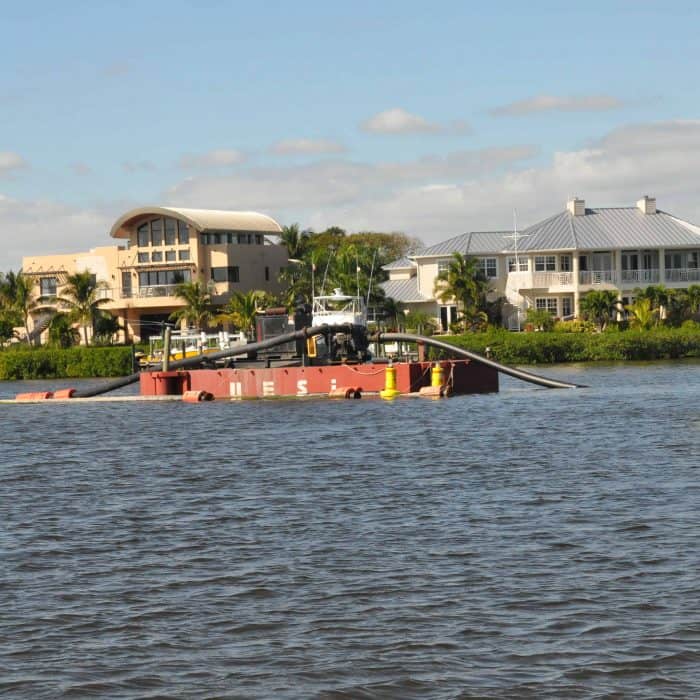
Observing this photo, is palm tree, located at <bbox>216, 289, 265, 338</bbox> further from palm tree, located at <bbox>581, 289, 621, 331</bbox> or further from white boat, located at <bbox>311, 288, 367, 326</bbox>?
white boat, located at <bbox>311, 288, 367, 326</bbox>

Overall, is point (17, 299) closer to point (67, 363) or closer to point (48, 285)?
point (48, 285)

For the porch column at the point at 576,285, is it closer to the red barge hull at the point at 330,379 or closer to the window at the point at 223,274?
the window at the point at 223,274

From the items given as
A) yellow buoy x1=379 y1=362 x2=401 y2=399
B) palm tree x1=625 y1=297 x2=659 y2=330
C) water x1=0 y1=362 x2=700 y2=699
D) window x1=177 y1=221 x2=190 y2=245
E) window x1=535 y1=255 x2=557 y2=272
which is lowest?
water x1=0 y1=362 x2=700 y2=699

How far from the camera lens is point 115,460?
32.1 metres

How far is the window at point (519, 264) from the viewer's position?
8900 cm

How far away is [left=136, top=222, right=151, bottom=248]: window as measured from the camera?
97.8 metres

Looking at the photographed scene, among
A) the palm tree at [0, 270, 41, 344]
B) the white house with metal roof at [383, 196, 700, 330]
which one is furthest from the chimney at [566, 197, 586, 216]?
the palm tree at [0, 270, 41, 344]

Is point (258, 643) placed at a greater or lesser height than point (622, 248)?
lesser

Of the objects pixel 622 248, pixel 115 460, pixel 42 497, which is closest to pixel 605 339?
pixel 622 248

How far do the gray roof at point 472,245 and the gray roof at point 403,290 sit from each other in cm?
240

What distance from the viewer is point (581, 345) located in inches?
2997

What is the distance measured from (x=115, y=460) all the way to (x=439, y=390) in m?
19.3

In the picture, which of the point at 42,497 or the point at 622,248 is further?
the point at 622,248

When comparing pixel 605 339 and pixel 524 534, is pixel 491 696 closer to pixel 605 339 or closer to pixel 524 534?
pixel 524 534
